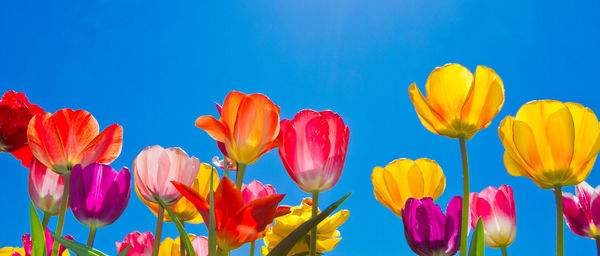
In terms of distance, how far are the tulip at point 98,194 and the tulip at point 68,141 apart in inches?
2.0

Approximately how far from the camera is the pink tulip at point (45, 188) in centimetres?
169

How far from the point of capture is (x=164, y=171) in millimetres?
Answer: 1545

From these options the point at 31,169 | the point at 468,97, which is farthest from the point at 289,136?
the point at 31,169

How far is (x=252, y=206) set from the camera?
126 cm

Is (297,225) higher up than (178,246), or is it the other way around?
(297,225)

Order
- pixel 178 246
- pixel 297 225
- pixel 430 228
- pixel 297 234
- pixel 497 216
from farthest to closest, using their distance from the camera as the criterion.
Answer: pixel 297 225
pixel 178 246
pixel 497 216
pixel 430 228
pixel 297 234

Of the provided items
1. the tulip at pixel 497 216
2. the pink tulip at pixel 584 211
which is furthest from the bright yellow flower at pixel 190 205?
the pink tulip at pixel 584 211

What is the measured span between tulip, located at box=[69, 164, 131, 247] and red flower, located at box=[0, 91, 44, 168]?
→ 1.24ft

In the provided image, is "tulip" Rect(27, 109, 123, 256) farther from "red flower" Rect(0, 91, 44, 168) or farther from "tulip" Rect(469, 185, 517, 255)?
"tulip" Rect(469, 185, 517, 255)

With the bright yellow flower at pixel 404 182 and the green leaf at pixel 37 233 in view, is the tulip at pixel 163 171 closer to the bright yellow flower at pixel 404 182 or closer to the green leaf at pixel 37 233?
the green leaf at pixel 37 233

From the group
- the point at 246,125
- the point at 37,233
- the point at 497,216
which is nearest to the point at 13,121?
the point at 37,233

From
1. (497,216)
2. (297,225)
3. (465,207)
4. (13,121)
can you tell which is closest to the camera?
(465,207)

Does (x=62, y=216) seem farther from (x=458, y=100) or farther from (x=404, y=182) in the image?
(x=458, y=100)

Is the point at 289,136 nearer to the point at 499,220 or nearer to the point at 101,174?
the point at 101,174
